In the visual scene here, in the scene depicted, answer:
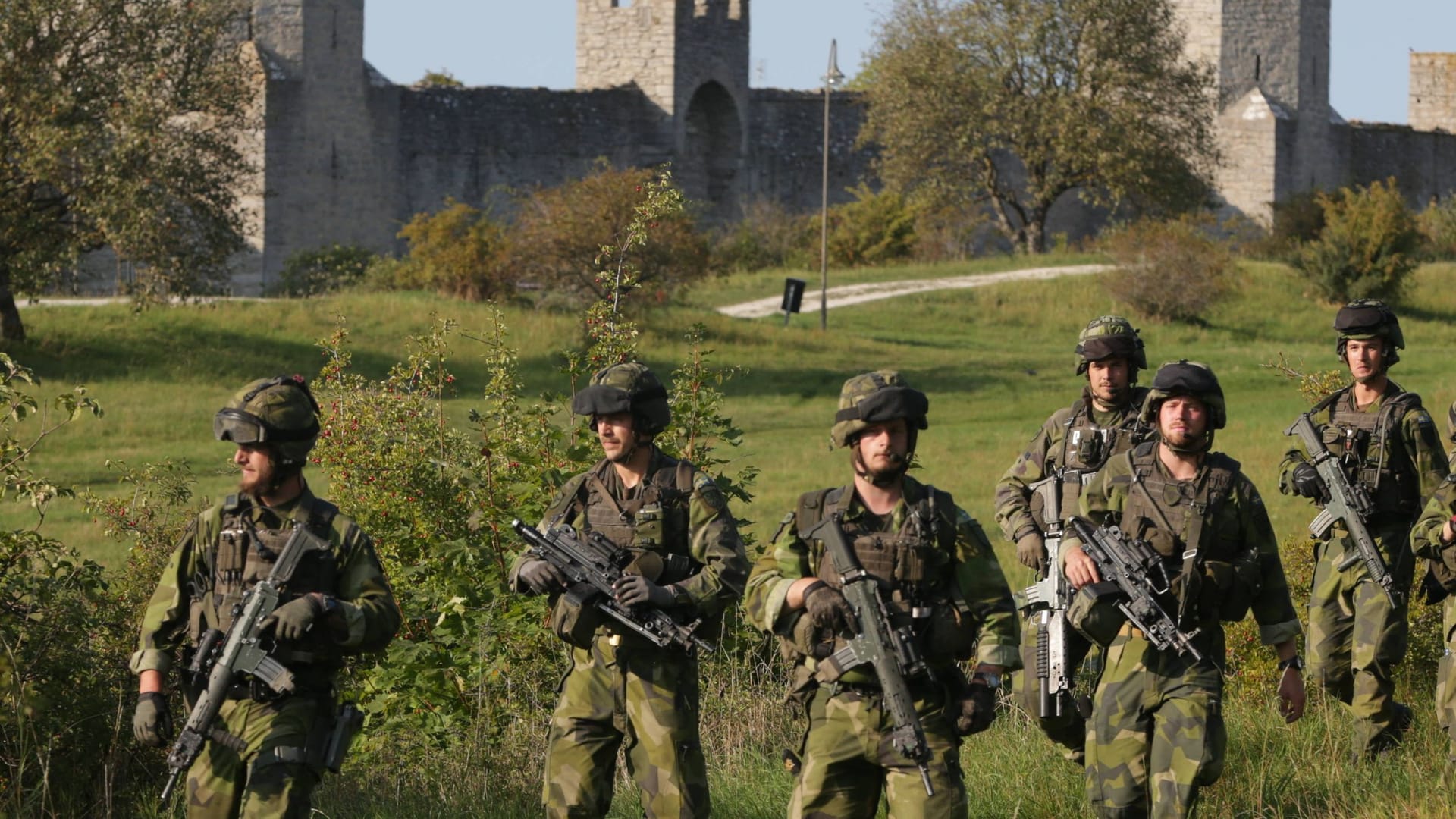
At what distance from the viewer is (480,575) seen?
8.43 metres

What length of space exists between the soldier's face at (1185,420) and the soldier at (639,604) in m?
1.39

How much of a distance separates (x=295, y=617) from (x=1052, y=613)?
10.2 feet

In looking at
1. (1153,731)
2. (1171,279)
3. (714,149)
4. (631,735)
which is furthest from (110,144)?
(714,149)

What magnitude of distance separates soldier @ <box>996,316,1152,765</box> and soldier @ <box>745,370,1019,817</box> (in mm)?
1908

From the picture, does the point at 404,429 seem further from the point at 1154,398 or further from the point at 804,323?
the point at 804,323

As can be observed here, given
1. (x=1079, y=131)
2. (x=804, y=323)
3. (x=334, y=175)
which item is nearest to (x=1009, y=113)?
(x=1079, y=131)

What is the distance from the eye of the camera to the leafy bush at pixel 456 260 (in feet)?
100

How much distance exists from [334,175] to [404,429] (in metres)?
29.2

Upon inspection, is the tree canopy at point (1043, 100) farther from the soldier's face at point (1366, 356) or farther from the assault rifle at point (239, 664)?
the assault rifle at point (239, 664)

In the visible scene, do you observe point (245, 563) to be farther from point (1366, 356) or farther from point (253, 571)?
point (1366, 356)

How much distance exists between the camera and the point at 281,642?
558 centimetres

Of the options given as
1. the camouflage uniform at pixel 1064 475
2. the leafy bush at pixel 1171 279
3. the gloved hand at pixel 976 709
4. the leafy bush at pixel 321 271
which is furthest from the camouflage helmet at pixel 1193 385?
the leafy bush at pixel 321 271

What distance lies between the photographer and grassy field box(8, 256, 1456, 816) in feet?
23.2

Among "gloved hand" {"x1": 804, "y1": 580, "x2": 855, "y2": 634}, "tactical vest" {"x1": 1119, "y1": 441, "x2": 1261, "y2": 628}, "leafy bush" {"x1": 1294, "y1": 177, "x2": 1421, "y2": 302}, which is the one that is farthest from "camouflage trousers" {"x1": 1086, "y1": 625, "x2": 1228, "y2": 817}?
"leafy bush" {"x1": 1294, "y1": 177, "x2": 1421, "y2": 302}
